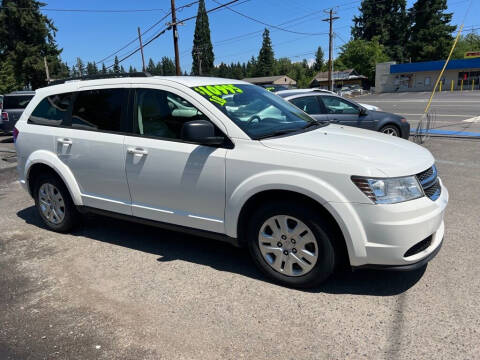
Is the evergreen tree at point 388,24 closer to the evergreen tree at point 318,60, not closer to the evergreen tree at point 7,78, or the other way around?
the evergreen tree at point 318,60

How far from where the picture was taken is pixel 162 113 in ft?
12.8

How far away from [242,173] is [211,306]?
112cm

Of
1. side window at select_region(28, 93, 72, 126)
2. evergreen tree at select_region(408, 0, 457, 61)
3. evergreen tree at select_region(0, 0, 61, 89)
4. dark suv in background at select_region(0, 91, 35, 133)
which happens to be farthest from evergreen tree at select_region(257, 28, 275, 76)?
side window at select_region(28, 93, 72, 126)

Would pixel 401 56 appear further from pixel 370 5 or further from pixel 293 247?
pixel 293 247

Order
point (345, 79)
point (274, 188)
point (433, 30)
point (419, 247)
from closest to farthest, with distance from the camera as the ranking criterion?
point (419, 247) < point (274, 188) < point (433, 30) < point (345, 79)

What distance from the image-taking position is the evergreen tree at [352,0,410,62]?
79812 mm

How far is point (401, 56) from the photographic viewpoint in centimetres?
7944

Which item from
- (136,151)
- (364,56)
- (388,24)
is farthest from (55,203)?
(388,24)

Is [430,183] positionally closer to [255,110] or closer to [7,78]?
[255,110]

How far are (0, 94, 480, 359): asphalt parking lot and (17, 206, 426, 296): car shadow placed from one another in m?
0.02

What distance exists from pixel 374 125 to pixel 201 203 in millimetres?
7267

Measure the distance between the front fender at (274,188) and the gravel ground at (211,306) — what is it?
0.65m

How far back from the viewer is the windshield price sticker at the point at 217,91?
368 cm

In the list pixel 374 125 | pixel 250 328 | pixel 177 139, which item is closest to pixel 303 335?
pixel 250 328
